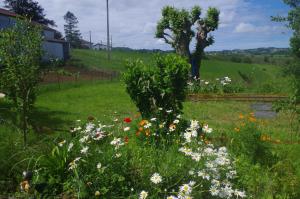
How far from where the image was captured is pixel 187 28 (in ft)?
96.5

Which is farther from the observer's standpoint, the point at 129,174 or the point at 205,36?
the point at 205,36

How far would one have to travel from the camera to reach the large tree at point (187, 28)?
28984mm

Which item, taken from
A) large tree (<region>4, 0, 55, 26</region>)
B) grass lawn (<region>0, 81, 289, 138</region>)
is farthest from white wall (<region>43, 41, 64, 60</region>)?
grass lawn (<region>0, 81, 289, 138</region>)

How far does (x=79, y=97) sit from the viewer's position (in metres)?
19.1

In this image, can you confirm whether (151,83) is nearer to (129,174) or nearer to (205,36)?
(129,174)

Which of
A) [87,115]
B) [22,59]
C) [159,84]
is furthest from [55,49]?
[22,59]

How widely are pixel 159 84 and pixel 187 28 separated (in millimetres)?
21586

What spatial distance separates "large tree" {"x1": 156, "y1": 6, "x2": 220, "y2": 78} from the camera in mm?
28984

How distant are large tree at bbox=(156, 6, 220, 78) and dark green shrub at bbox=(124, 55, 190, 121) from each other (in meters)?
20.3

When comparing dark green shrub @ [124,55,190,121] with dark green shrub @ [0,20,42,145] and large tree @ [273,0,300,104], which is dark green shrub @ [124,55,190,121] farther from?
large tree @ [273,0,300,104]

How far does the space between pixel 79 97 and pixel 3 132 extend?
12315 millimetres

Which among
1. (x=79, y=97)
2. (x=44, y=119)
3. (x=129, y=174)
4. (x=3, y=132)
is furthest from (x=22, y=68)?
(x=79, y=97)

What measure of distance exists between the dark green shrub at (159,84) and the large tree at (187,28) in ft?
66.5

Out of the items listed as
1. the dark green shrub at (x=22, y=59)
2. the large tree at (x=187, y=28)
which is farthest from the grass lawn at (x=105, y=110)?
the large tree at (x=187, y=28)
